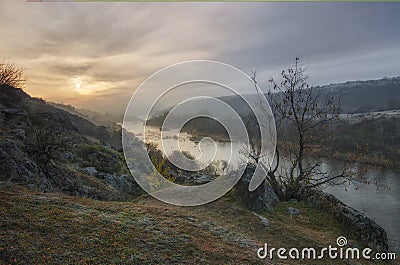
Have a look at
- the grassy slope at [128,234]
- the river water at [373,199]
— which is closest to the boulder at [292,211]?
the grassy slope at [128,234]

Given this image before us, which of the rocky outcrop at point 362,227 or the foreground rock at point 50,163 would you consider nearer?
the foreground rock at point 50,163

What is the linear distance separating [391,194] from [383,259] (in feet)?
51.2

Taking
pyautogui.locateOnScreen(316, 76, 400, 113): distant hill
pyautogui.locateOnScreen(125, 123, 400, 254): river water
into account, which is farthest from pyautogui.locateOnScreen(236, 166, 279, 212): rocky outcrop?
pyautogui.locateOnScreen(316, 76, 400, 113): distant hill

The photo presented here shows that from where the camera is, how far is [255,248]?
6090 mm

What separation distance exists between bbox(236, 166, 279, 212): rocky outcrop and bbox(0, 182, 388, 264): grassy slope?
0.61m

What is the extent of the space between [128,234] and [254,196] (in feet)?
16.4

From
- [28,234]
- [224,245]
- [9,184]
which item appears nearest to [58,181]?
[9,184]

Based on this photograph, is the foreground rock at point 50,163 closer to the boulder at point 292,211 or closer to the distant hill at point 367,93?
the boulder at point 292,211

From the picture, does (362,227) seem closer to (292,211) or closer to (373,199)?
(292,211)

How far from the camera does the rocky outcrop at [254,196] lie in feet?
29.1

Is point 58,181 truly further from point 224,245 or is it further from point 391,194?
point 391,194

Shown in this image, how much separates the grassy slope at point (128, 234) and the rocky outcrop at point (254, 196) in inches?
24.2

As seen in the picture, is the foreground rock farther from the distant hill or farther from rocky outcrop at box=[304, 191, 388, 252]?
the distant hill

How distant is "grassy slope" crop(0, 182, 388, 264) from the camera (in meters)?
4.25
